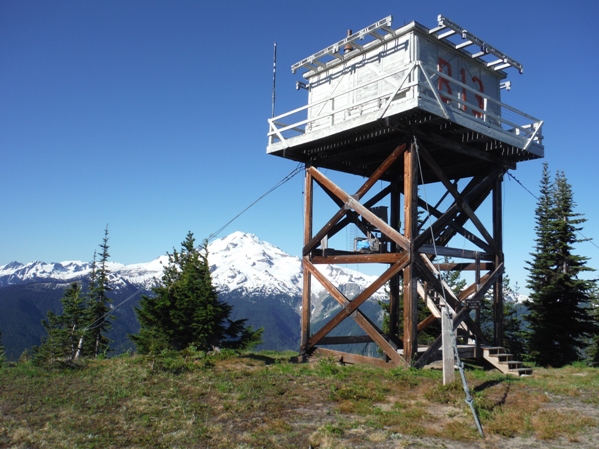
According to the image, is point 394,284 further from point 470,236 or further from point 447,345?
point 447,345

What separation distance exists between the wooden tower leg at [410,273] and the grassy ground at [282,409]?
105 centimetres

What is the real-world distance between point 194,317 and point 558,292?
25227 millimetres

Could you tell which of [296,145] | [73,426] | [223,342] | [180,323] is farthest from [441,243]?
[73,426]

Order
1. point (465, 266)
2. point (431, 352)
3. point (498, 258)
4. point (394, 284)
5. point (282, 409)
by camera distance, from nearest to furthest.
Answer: point (282, 409), point (431, 352), point (498, 258), point (465, 266), point (394, 284)

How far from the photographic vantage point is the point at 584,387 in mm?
12523

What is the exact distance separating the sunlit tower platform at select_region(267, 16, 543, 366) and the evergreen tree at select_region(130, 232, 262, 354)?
434 centimetres

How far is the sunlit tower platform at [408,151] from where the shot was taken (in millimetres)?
15570

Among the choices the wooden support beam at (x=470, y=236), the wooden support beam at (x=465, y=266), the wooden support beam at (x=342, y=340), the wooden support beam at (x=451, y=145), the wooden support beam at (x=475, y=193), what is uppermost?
the wooden support beam at (x=451, y=145)

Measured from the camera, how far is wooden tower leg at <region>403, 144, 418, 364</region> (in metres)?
15.3

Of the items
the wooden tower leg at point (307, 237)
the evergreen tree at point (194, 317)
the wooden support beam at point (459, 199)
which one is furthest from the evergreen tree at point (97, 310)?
the wooden support beam at point (459, 199)

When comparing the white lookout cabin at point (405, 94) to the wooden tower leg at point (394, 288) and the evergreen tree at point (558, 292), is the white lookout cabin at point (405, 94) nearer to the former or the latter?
the wooden tower leg at point (394, 288)

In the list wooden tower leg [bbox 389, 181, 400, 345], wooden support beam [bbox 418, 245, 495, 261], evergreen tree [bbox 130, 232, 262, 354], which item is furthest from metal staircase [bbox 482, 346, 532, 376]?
evergreen tree [bbox 130, 232, 262, 354]

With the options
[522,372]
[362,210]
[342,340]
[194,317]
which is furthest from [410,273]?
[194,317]

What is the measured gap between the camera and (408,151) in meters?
15.9
